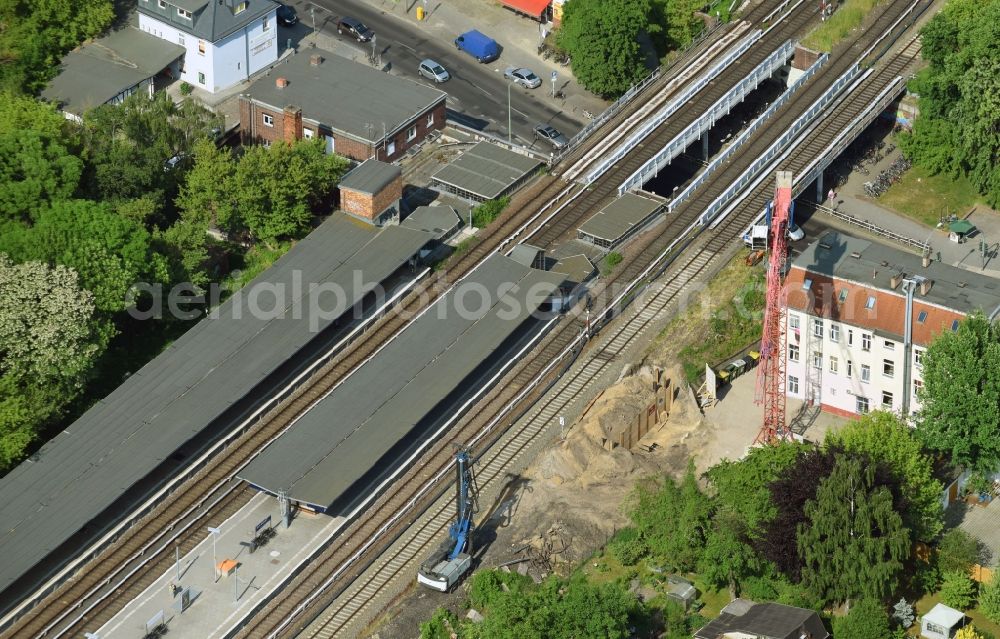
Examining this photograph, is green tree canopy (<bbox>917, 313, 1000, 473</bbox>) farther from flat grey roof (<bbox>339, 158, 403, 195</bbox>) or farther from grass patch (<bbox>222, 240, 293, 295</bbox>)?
grass patch (<bbox>222, 240, 293, 295</bbox>)

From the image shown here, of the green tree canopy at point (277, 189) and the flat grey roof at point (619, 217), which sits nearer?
the green tree canopy at point (277, 189)

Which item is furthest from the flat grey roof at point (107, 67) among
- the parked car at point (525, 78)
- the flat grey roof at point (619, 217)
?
the flat grey roof at point (619, 217)

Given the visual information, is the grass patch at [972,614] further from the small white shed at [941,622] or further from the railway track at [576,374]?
the railway track at [576,374]

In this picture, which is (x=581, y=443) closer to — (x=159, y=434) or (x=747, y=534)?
(x=747, y=534)

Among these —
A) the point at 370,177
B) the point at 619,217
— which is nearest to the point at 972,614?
the point at 619,217

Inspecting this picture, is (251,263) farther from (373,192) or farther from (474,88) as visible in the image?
(474,88)

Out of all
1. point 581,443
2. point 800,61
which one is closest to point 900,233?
point 800,61
